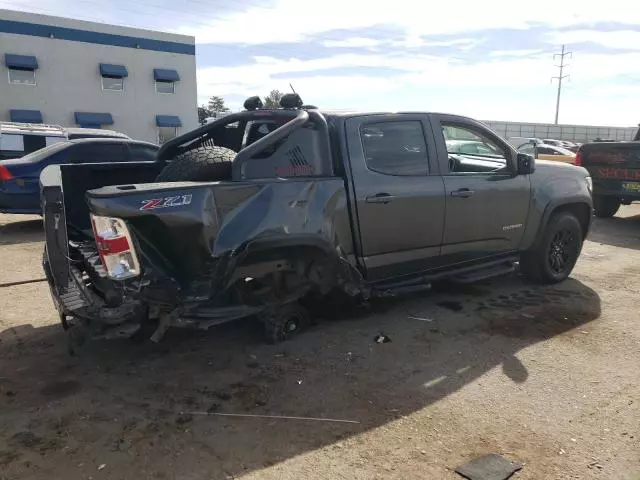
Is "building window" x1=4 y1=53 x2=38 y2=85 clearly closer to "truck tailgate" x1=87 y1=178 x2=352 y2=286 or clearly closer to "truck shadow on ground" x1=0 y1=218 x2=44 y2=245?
"truck shadow on ground" x1=0 y1=218 x2=44 y2=245

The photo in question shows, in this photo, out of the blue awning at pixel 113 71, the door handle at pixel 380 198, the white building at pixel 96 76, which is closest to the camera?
the door handle at pixel 380 198

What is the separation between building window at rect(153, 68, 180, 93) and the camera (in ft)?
103

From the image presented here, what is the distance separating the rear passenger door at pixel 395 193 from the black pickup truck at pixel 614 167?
650cm

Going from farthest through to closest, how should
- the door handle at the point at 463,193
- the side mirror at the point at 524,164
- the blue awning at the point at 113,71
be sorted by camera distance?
1. the blue awning at the point at 113,71
2. the side mirror at the point at 524,164
3. the door handle at the point at 463,193

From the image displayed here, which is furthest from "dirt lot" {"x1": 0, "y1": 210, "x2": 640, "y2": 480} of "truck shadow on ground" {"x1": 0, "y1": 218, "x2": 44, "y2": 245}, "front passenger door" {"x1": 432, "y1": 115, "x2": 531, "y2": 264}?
"truck shadow on ground" {"x1": 0, "y1": 218, "x2": 44, "y2": 245}

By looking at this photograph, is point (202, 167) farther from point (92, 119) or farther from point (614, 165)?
point (92, 119)

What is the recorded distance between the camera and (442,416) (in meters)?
3.41

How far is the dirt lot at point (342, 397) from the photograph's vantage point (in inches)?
116

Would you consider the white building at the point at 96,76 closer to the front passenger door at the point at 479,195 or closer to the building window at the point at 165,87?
the building window at the point at 165,87

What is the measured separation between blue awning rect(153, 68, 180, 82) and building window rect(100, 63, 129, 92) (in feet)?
5.49

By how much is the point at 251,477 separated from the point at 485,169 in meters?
3.86

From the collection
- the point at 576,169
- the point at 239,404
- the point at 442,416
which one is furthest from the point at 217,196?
the point at 576,169

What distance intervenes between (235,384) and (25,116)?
1098 inches

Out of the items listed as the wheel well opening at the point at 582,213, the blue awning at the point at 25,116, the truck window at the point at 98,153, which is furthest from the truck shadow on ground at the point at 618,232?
the blue awning at the point at 25,116
